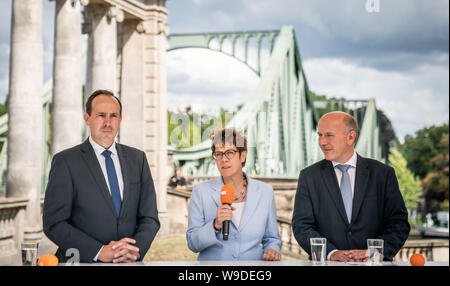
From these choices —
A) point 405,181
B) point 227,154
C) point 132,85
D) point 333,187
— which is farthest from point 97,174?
point 405,181

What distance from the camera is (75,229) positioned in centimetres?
433

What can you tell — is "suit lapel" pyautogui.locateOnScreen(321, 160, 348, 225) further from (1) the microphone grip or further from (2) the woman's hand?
(1) the microphone grip

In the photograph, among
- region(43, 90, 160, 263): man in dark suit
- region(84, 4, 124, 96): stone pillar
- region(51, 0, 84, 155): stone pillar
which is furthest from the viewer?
region(84, 4, 124, 96): stone pillar

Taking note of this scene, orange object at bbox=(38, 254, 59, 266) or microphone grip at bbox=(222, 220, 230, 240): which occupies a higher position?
microphone grip at bbox=(222, 220, 230, 240)

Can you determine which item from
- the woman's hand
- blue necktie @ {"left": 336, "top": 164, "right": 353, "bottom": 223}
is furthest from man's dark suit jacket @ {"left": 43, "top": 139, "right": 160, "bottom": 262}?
blue necktie @ {"left": 336, "top": 164, "right": 353, "bottom": 223}

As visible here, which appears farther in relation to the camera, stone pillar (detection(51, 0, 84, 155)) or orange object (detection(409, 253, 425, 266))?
stone pillar (detection(51, 0, 84, 155))

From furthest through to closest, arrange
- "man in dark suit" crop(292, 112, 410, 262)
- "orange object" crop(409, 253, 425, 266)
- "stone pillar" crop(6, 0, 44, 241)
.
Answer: "stone pillar" crop(6, 0, 44, 241) → "man in dark suit" crop(292, 112, 410, 262) → "orange object" crop(409, 253, 425, 266)

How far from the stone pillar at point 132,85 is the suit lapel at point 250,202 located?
10618mm

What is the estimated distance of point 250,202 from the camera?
177 inches

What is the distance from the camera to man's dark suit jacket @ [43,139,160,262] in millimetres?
4309

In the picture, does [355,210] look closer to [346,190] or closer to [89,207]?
[346,190]

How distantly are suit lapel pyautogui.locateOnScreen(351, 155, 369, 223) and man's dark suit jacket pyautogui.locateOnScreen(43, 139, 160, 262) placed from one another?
1.42 metres
